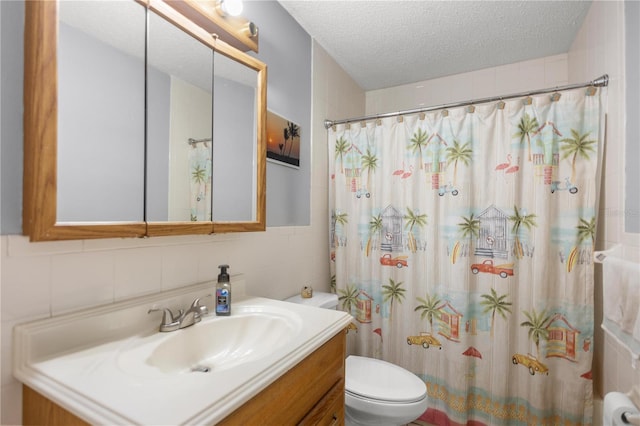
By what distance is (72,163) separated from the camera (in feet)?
2.54

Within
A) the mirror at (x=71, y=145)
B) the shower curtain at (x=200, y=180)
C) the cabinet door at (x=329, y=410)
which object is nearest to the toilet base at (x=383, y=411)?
A: the cabinet door at (x=329, y=410)

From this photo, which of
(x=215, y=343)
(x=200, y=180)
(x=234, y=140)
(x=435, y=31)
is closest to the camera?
(x=215, y=343)

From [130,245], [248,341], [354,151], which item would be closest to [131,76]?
[130,245]

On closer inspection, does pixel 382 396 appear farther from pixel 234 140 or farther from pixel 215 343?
pixel 234 140

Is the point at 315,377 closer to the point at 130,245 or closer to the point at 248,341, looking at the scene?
the point at 248,341

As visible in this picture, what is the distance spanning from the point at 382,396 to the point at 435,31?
2028 millimetres

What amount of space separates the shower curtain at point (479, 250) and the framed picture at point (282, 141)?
0.41 meters

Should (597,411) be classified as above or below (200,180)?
below

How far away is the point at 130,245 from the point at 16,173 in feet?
1.05

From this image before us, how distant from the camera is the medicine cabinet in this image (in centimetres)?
71

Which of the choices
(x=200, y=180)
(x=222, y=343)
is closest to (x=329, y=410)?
(x=222, y=343)

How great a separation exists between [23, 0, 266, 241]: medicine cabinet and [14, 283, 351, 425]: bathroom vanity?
259 mm

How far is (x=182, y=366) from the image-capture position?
0.91 m

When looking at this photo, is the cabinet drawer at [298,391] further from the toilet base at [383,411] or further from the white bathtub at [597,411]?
the white bathtub at [597,411]
